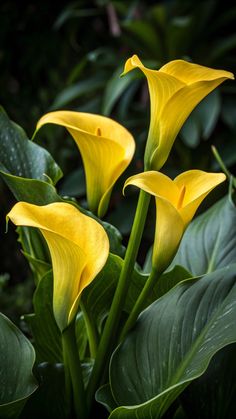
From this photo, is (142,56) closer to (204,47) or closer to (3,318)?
(204,47)

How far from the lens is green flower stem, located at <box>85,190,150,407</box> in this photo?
A: 531 millimetres

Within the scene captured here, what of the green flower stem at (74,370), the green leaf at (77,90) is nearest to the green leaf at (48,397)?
the green flower stem at (74,370)

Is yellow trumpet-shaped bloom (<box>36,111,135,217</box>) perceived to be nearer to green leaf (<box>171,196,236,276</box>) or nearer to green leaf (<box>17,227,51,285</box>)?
green leaf (<box>17,227,51,285</box>)

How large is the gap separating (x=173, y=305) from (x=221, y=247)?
182mm

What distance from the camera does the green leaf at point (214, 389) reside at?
562 mm

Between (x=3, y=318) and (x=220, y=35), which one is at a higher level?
(x=3, y=318)

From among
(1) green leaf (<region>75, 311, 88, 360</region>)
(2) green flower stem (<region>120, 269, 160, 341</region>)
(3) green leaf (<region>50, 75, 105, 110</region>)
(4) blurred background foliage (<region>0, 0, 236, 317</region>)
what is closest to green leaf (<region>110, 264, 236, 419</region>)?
(2) green flower stem (<region>120, 269, 160, 341</region>)

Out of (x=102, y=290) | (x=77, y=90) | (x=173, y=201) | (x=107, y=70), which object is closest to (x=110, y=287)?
(x=102, y=290)

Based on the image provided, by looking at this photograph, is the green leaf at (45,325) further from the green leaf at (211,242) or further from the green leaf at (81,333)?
the green leaf at (211,242)

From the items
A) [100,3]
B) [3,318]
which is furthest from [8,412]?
[100,3]

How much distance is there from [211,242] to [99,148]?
0.23 meters

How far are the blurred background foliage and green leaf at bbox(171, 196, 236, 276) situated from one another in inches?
32.6

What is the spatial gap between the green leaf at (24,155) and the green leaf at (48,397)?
178 mm

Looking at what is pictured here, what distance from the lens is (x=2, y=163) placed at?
0.62m
